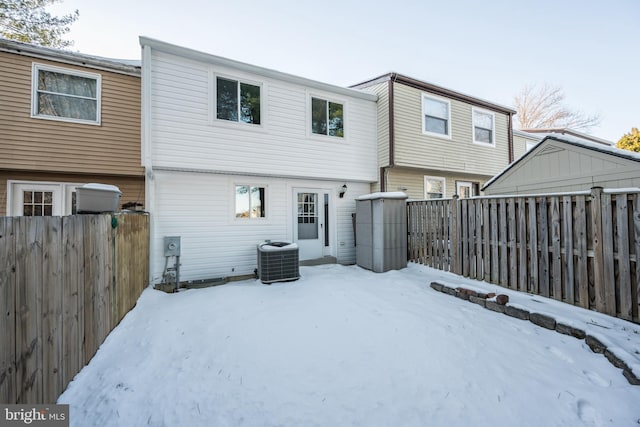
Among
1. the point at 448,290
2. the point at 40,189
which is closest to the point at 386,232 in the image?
the point at 448,290

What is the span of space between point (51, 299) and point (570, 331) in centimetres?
495

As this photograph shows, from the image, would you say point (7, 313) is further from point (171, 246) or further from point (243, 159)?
point (243, 159)

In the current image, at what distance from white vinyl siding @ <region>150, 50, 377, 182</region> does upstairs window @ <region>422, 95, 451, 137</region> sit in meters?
1.67

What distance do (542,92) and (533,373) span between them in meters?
25.9

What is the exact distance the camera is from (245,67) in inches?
248

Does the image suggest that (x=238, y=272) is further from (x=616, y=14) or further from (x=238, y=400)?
(x=616, y=14)

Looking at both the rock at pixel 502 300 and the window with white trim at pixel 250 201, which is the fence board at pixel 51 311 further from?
the rock at pixel 502 300

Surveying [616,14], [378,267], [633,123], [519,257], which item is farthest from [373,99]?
[633,123]

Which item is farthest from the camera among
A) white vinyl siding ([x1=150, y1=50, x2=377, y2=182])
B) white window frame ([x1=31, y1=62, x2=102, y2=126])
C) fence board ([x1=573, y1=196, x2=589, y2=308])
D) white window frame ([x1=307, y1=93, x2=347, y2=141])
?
white window frame ([x1=307, y1=93, x2=347, y2=141])

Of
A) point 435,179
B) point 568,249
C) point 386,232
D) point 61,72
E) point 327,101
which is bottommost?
point 568,249

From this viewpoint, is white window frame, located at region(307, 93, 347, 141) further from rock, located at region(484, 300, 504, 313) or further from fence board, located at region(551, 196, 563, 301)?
rock, located at region(484, 300, 504, 313)

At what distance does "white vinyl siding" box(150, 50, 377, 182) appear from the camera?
222 inches

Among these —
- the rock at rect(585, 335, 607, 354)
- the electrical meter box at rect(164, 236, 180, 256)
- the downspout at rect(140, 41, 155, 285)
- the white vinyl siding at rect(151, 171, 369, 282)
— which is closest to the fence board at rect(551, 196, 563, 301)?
the rock at rect(585, 335, 607, 354)

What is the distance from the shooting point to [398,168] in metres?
8.11
